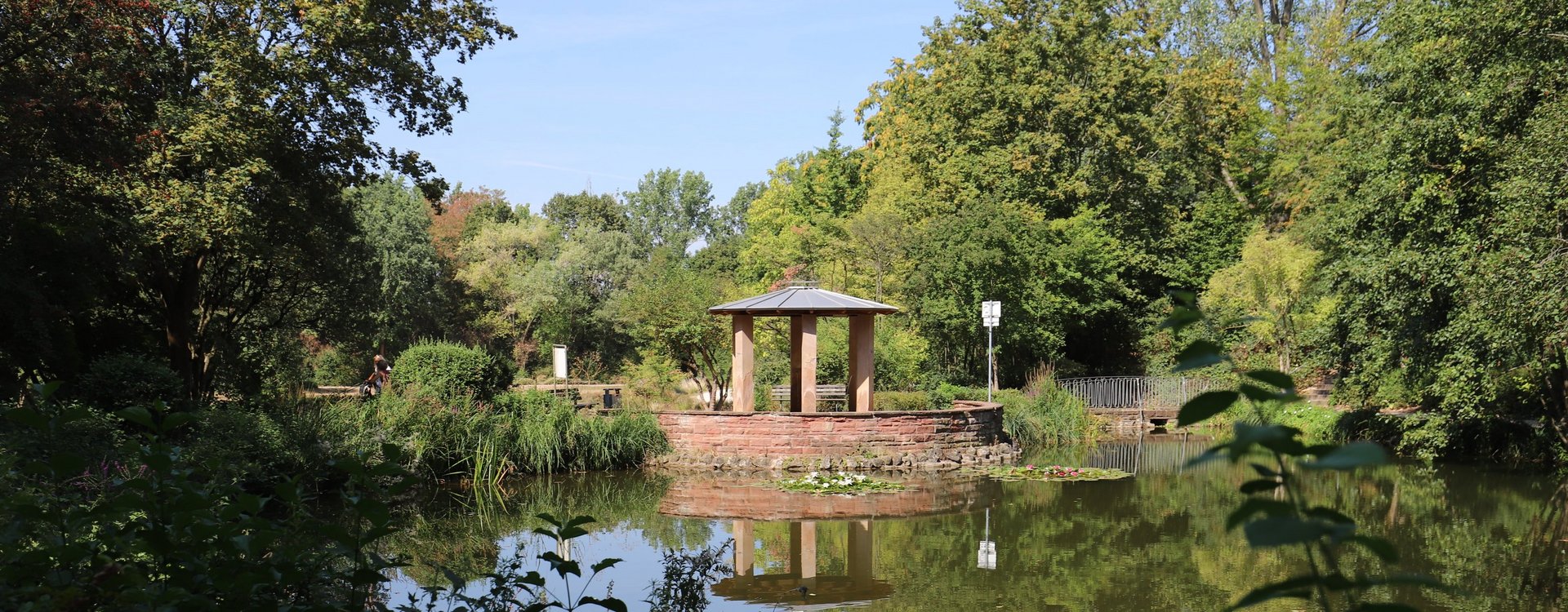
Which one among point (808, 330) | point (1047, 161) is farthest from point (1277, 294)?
point (808, 330)

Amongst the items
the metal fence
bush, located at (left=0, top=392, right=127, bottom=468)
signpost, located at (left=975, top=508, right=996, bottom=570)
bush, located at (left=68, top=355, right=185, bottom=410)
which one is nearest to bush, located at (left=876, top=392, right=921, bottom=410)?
the metal fence

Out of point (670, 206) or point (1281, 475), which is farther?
point (670, 206)

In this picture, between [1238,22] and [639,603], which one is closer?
[639,603]

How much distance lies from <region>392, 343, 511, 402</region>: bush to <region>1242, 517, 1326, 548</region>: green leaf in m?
15.7

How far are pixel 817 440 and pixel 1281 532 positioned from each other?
15940 millimetres

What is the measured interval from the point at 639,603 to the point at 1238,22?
1316 inches

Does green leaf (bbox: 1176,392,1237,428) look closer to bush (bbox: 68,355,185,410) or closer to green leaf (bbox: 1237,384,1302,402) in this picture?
green leaf (bbox: 1237,384,1302,402)

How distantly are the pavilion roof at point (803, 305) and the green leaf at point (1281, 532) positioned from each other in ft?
53.7

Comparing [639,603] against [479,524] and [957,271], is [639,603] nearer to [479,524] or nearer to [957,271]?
[479,524]

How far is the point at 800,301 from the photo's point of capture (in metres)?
18.0

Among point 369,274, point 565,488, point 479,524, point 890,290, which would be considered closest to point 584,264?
point 890,290

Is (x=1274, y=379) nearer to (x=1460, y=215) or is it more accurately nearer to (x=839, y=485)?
(x=839, y=485)

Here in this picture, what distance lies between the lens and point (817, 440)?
17.0 m

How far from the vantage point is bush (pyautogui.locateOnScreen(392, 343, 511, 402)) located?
16.3 meters
